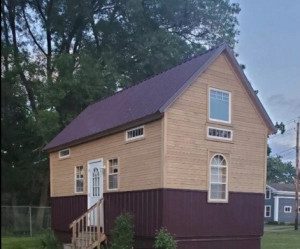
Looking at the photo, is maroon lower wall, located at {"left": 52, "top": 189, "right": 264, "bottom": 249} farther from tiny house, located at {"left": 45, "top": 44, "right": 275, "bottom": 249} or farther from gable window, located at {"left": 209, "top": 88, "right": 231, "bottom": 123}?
gable window, located at {"left": 209, "top": 88, "right": 231, "bottom": 123}

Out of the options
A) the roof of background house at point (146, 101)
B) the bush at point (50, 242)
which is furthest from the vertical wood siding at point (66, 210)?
the roof of background house at point (146, 101)

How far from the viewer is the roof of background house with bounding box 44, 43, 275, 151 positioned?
14142 millimetres

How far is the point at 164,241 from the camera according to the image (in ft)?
42.5

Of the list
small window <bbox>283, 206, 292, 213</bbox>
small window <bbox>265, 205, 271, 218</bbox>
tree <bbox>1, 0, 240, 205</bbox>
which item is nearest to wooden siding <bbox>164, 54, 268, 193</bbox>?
tree <bbox>1, 0, 240, 205</bbox>

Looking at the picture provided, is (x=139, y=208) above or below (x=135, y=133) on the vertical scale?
below

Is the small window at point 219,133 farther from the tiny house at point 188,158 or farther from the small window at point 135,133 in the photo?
the small window at point 135,133

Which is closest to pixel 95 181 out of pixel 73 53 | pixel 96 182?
pixel 96 182

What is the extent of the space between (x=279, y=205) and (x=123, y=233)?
144 feet

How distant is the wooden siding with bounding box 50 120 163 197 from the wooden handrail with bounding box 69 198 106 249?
0.86m

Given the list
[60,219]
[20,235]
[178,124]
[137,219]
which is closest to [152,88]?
[178,124]

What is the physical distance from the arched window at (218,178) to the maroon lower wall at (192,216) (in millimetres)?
265

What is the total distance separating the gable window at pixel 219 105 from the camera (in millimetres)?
14875

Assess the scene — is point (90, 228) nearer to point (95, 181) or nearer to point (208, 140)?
point (95, 181)

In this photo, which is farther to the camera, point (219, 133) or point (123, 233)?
point (219, 133)
